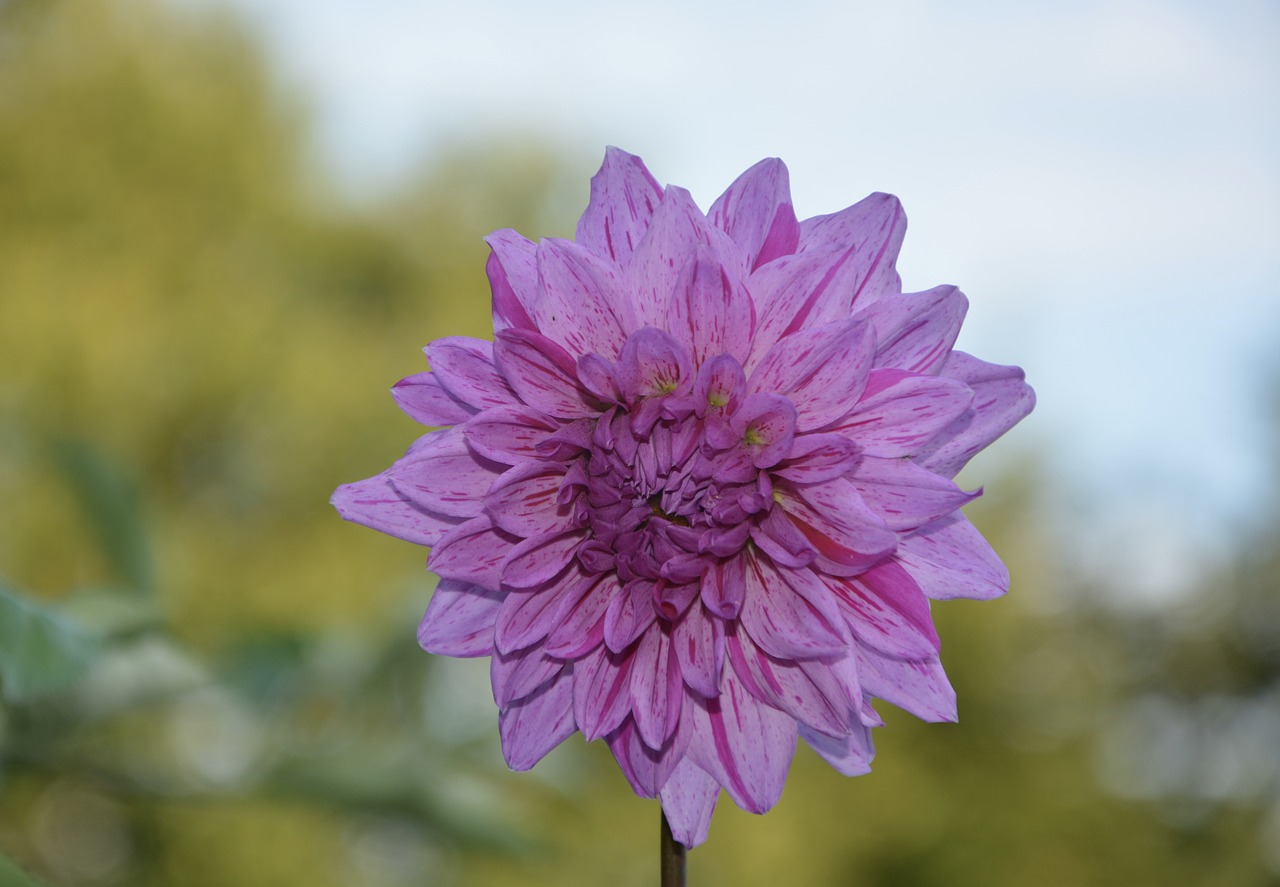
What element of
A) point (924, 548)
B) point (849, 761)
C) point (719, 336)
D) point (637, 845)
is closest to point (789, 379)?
point (719, 336)

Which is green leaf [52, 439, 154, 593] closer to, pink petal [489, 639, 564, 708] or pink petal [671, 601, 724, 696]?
pink petal [489, 639, 564, 708]

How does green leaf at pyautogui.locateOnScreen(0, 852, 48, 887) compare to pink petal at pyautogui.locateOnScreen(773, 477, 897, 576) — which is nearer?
green leaf at pyautogui.locateOnScreen(0, 852, 48, 887)

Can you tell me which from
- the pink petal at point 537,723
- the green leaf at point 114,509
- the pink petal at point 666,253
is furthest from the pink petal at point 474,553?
the green leaf at point 114,509

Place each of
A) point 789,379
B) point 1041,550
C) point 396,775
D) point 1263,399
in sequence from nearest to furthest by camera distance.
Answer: point 789,379
point 396,775
point 1041,550
point 1263,399

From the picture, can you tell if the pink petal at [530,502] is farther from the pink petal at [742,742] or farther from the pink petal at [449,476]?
the pink petal at [742,742]

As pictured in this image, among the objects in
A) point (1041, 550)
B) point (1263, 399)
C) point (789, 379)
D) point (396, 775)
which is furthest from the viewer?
point (1263, 399)

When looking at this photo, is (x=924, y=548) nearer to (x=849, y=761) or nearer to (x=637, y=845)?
(x=849, y=761)

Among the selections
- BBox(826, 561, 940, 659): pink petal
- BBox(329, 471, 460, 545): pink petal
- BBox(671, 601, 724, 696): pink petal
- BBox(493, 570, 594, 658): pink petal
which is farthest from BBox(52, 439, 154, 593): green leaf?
BBox(826, 561, 940, 659): pink petal
